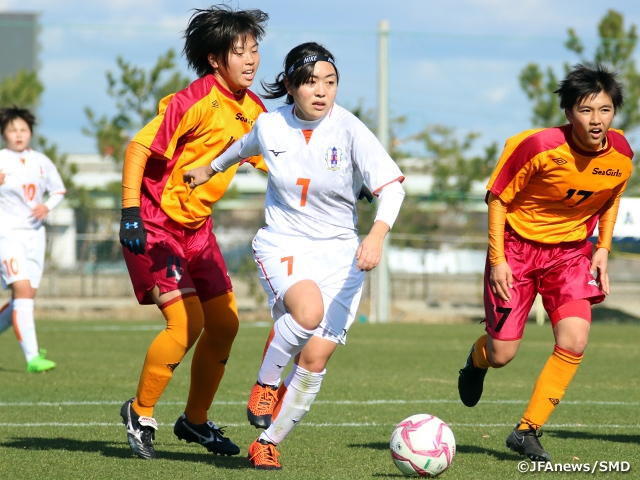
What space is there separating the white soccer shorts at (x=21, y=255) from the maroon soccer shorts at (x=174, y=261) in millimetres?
4192

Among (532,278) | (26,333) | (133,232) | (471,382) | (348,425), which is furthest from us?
(26,333)

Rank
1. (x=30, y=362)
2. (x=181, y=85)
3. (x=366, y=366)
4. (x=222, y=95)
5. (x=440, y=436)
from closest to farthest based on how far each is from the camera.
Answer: (x=440, y=436), (x=222, y=95), (x=30, y=362), (x=366, y=366), (x=181, y=85)

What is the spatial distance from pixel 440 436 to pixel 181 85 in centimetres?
1538

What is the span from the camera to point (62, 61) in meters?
18.0

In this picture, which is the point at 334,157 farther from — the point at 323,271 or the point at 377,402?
the point at 377,402

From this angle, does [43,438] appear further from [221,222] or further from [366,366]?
[221,222]

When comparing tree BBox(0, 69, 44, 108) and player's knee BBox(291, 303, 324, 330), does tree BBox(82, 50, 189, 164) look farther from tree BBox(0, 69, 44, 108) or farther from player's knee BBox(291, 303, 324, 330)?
player's knee BBox(291, 303, 324, 330)

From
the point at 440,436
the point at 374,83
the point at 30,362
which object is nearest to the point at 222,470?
the point at 440,436

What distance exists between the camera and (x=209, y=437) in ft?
16.8

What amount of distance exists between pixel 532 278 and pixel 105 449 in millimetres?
2556

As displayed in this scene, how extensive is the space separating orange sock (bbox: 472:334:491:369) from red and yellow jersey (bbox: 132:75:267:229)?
1.79 meters

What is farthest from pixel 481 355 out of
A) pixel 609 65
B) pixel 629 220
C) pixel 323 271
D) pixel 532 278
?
pixel 609 65

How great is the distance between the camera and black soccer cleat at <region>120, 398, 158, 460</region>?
4867mm

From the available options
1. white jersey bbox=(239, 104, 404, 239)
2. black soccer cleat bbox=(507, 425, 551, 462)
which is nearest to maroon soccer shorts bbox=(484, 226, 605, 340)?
black soccer cleat bbox=(507, 425, 551, 462)
